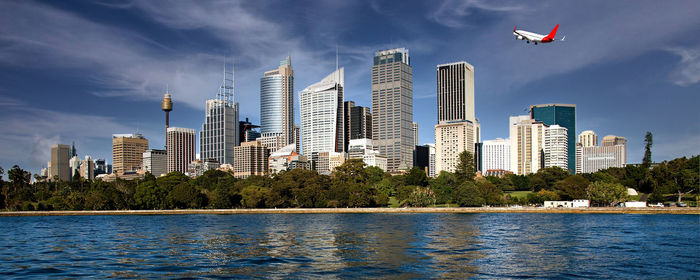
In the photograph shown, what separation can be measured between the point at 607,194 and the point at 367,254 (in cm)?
9261

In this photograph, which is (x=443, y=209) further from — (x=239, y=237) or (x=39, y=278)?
(x=39, y=278)

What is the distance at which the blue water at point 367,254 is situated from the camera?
36.0 m

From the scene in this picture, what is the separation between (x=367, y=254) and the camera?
4431cm

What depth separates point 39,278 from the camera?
35188 mm

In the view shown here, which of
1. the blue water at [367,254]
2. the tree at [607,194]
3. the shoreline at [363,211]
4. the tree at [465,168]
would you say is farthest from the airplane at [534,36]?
the tree at [465,168]

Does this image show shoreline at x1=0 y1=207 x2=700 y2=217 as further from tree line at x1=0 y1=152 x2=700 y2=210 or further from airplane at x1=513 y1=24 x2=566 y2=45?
airplane at x1=513 y1=24 x2=566 y2=45

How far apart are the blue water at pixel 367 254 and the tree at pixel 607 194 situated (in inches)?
2157

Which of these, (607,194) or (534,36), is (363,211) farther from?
(534,36)

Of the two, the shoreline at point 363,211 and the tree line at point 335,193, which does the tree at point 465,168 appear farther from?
the shoreline at point 363,211

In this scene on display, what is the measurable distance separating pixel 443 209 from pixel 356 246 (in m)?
72.7

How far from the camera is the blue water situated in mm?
35969

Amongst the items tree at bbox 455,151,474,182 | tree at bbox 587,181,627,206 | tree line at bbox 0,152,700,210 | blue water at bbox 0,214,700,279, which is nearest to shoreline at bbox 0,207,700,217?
tree line at bbox 0,152,700,210

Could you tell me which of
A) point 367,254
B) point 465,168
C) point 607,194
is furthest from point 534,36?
point 465,168

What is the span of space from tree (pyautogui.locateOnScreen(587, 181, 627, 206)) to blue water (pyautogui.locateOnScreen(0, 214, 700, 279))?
54.8 m
